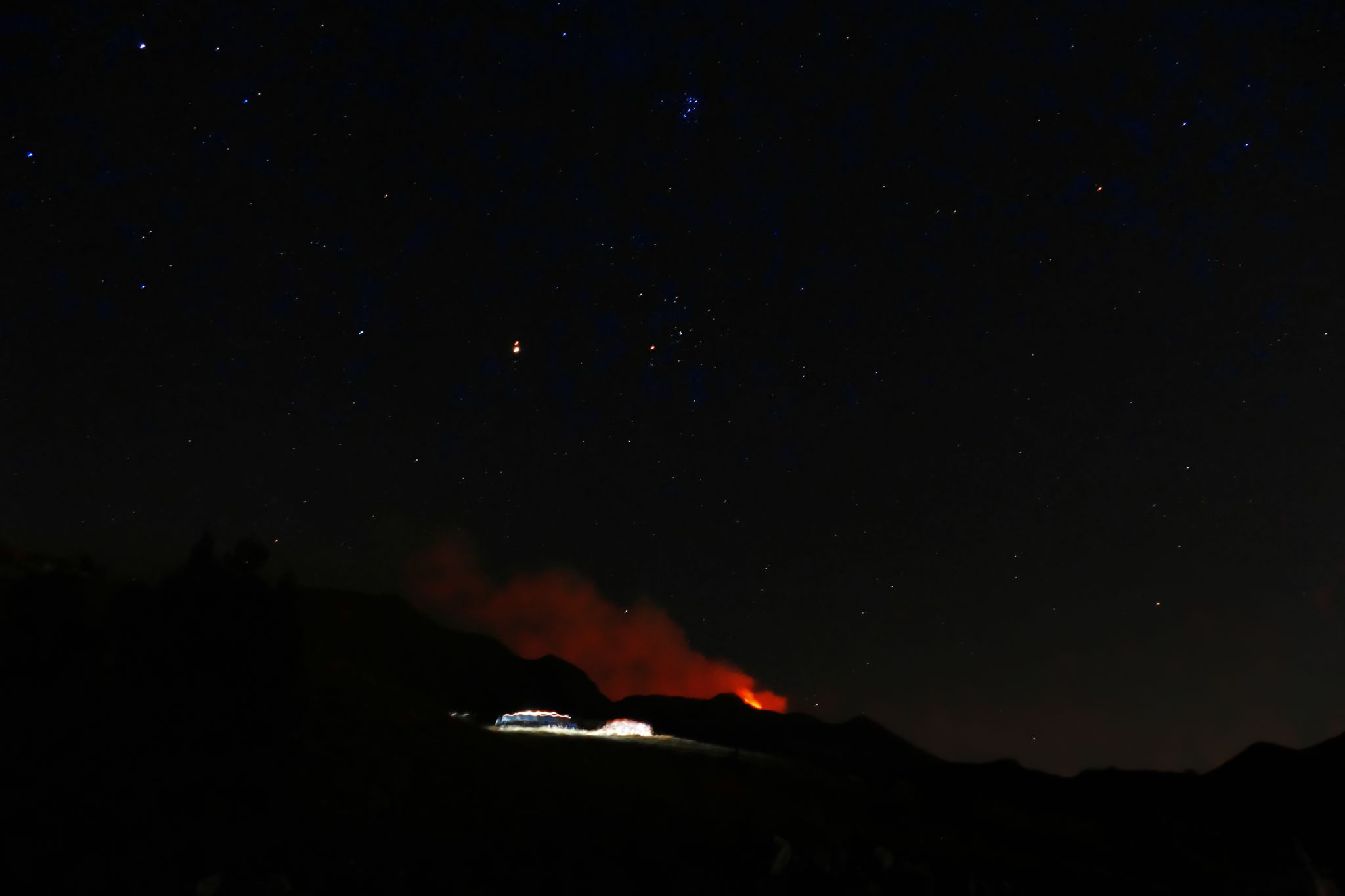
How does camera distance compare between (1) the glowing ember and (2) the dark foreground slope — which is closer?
(2) the dark foreground slope

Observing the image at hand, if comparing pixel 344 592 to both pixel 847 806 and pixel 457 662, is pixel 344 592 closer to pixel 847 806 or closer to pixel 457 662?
pixel 457 662

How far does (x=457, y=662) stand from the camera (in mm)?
135125

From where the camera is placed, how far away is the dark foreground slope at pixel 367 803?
92.3ft

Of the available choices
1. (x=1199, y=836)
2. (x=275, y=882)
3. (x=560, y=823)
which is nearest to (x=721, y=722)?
(x=1199, y=836)

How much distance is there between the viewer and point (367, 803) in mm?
34531

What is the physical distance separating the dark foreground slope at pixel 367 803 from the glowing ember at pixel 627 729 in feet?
28.8

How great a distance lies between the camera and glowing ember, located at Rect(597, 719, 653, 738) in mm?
60472

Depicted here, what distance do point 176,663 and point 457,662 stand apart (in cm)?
11021

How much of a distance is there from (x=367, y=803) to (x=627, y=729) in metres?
29.5

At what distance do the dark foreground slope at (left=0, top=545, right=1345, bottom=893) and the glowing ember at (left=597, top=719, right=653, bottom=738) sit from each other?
8778mm

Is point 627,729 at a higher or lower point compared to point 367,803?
higher

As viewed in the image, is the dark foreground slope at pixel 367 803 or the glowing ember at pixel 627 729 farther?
the glowing ember at pixel 627 729

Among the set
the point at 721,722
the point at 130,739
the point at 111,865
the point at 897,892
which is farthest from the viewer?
the point at 721,722

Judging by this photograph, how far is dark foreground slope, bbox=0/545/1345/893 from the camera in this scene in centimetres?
2812
